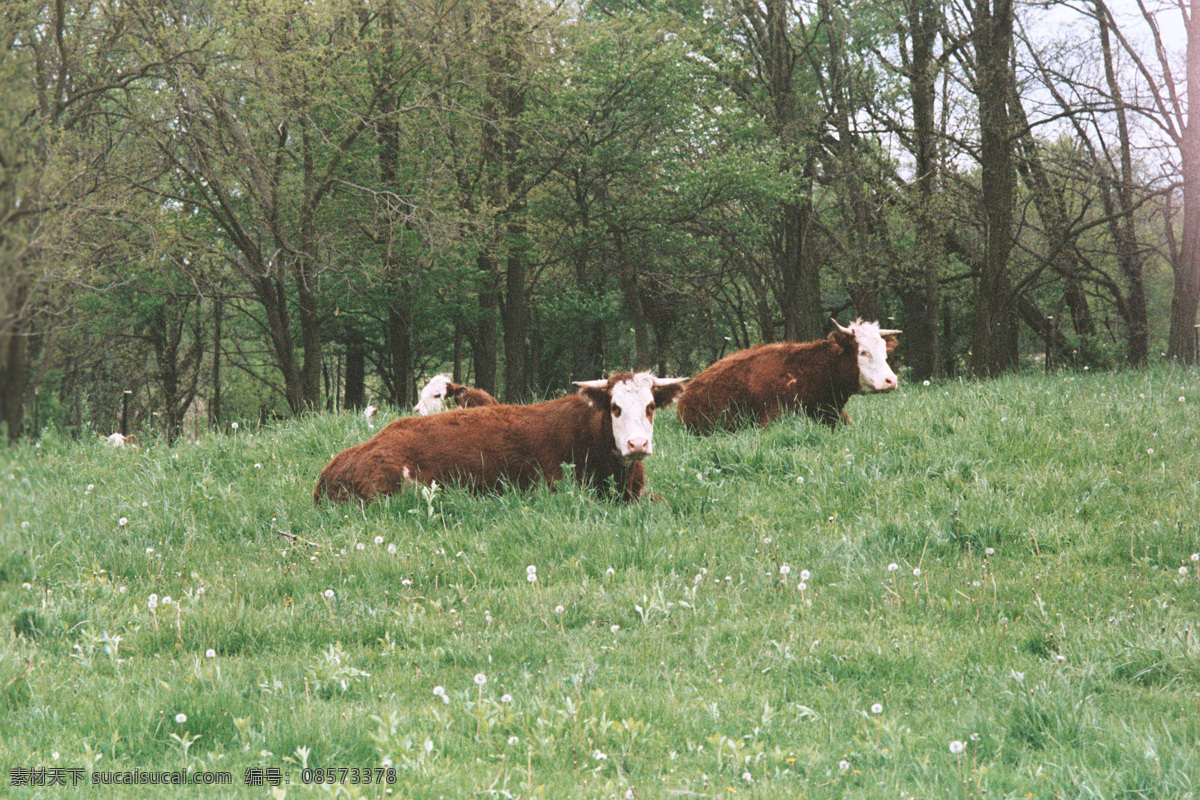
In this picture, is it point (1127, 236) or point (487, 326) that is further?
point (487, 326)

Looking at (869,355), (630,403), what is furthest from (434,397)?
(869,355)

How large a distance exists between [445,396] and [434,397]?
6.6 inches

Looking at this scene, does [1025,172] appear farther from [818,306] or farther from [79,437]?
[79,437]

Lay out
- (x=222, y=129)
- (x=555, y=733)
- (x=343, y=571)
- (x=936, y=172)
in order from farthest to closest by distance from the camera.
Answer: (x=936, y=172)
(x=222, y=129)
(x=343, y=571)
(x=555, y=733)

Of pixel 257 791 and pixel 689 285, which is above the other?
pixel 689 285

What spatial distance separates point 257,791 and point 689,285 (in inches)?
1161

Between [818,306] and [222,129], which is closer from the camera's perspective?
[222,129]

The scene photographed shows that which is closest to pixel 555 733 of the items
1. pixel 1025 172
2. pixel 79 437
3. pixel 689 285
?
pixel 79 437

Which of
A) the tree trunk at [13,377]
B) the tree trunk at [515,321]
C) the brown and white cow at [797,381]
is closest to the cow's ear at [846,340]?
the brown and white cow at [797,381]

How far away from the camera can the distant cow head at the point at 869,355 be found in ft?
35.4

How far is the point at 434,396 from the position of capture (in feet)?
43.1

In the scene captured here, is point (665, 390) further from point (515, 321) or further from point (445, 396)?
point (515, 321)

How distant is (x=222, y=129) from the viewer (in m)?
17.3

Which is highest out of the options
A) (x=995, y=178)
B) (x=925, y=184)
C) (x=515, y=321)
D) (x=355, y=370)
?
(x=925, y=184)
